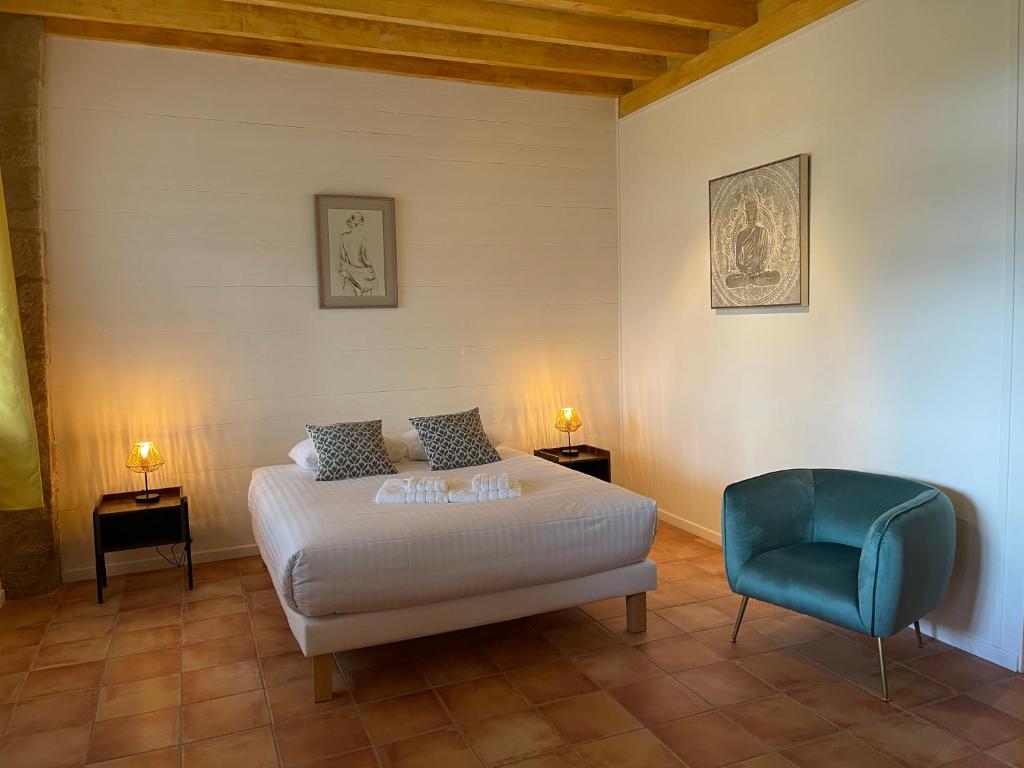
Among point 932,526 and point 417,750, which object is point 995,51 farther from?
point 417,750

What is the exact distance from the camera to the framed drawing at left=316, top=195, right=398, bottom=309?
4.68 metres

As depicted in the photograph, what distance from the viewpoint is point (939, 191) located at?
3.18 meters

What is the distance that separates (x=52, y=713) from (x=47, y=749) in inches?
10.9

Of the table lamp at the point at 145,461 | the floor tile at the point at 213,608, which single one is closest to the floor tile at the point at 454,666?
the floor tile at the point at 213,608

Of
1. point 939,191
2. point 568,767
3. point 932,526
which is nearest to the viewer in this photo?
point 568,767

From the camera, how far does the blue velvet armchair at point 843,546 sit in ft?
9.10

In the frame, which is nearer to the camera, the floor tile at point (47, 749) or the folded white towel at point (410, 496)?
the floor tile at point (47, 749)

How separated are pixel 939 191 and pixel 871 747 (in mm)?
2140

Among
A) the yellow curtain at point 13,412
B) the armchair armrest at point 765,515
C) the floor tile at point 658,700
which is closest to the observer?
the floor tile at point 658,700

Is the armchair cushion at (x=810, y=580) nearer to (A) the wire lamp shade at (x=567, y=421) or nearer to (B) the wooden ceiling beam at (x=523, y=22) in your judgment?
(A) the wire lamp shade at (x=567, y=421)

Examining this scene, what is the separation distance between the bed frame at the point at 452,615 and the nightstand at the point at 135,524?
1.26 metres

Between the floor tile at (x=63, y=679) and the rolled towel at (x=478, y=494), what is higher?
the rolled towel at (x=478, y=494)

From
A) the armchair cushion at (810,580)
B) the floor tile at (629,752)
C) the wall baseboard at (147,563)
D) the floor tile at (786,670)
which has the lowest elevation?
the floor tile at (629,752)

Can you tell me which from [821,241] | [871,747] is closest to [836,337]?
[821,241]
